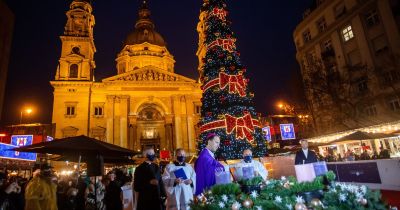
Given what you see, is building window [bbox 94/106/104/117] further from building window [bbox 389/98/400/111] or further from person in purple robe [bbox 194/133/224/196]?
person in purple robe [bbox 194/133/224/196]

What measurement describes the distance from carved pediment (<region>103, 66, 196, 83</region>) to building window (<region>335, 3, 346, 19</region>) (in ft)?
82.6

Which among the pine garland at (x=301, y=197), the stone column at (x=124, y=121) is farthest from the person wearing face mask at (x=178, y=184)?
the stone column at (x=124, y=121)

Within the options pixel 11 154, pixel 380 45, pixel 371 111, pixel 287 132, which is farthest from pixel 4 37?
pixel 287 132

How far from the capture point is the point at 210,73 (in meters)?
17.3

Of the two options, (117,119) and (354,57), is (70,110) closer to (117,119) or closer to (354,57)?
(117,119)

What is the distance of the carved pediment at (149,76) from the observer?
45.7 meters

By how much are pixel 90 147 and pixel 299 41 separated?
3620 centimetres

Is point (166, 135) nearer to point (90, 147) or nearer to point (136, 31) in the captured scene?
point (136, 31)

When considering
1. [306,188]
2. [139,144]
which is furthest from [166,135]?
[306,188]

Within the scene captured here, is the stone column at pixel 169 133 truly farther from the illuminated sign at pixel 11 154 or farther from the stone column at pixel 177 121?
the illuminated sign at pixel 11 154

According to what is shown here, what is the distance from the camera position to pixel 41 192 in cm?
579

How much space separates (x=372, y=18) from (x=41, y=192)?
1207 inches

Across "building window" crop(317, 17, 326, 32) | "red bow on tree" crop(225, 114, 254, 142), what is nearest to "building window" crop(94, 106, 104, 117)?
"red bow on tree" crop(225, 114, 254, 142)

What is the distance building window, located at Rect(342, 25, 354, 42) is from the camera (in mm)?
28497
